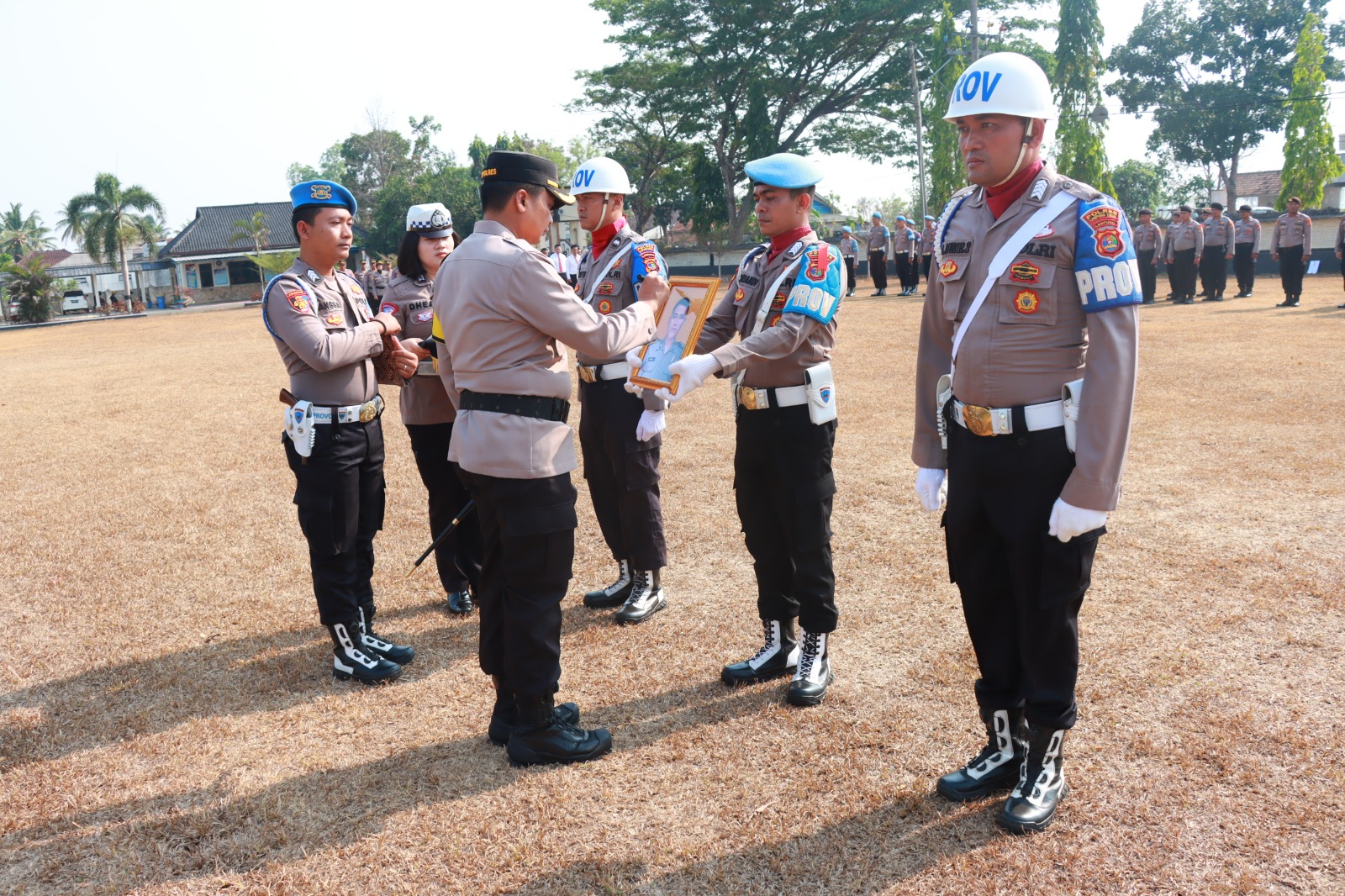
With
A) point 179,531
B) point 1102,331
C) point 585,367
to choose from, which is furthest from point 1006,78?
point 179,531

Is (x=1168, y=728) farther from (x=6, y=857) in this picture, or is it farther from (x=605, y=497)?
(x=6, y=857)

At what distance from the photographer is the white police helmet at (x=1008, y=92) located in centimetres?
273

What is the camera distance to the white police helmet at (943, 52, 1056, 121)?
2.73 metres

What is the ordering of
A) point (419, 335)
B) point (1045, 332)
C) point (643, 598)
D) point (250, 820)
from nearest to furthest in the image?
point (1045, 332), point (250, 820), point (643, 598), point (419, 335)

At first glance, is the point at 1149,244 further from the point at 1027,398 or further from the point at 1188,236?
the point at 1027,398

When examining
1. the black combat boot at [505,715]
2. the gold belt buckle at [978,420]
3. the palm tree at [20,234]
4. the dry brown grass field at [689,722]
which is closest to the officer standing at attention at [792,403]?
the dry brown grass field at [689,722]

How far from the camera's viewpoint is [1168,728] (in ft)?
11.4

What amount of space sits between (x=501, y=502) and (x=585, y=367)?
1.65m

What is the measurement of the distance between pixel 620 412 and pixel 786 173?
1.56 meters

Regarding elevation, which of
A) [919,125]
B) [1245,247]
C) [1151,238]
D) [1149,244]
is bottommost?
[1245,247]

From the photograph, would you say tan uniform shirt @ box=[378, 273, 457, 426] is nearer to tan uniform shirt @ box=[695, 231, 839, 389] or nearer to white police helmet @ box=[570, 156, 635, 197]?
white police helmet @ box=[570, 156, 635, 197]

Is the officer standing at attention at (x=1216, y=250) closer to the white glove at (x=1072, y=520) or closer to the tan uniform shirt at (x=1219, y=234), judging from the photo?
the tan uniform shirt at (x=1219, y=234)

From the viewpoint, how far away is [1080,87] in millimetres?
34281

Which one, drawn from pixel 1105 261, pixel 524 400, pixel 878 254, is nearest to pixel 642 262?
pixel 524 400
